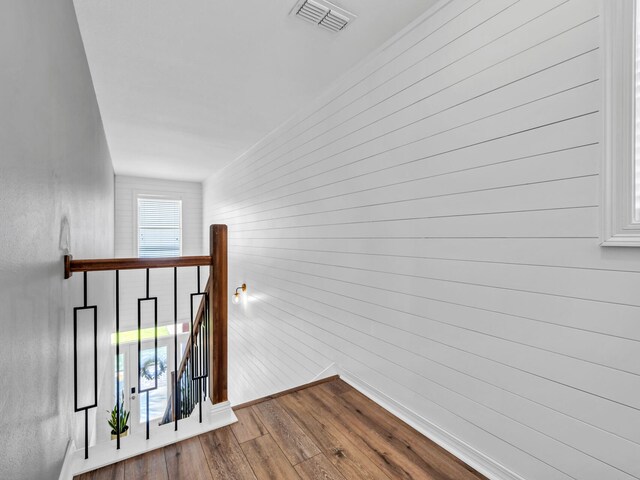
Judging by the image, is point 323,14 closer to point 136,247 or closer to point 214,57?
point 214,57

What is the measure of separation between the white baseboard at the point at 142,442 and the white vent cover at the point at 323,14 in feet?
8.04

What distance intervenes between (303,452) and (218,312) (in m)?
0.92

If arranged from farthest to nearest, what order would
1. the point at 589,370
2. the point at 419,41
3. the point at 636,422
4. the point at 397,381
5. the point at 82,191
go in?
the point at 82,191 → the point at 397,381 → the point at 419,41 → the point at 589,370 → the point at 636,422

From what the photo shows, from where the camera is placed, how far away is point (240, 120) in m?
3.66

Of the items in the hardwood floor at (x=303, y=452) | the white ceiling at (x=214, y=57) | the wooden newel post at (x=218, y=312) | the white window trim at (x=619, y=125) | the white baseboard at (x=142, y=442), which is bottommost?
the hardwood floor at (x=303, y=452)

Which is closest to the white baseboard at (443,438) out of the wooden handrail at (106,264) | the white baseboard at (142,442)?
the white baseboard at (142,442)

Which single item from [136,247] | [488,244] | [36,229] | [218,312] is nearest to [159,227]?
[136,247]

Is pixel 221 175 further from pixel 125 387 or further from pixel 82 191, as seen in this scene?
pixel 125 387

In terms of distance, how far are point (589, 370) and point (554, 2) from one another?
1.55 metres

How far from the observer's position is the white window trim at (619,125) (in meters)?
1.15

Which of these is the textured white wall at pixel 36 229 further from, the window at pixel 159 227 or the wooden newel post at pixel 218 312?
the window at pixel 159 227

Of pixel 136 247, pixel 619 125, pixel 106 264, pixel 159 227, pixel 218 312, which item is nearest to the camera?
pixel 619 125

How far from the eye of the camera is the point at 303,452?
5.74 feet

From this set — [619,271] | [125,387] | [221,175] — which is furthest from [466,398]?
[125,387]
